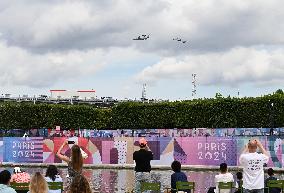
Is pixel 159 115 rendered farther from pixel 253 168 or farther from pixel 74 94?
pixel 74 94

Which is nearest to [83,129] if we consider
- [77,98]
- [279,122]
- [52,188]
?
[279,122]

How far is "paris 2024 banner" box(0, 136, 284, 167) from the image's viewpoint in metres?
46.3

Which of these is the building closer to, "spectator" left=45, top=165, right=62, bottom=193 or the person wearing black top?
the person wearing black top

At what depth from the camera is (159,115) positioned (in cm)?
6306

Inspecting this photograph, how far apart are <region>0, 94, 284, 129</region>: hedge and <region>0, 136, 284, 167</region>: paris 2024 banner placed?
1139 centimetres

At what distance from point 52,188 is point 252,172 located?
462cm

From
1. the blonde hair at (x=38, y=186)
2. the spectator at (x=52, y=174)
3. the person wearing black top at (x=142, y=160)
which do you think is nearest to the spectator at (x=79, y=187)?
the blonde hair at (x=38, y=186)

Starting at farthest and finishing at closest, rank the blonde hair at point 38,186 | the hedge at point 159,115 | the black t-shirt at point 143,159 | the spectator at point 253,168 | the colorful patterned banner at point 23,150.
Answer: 1. the hedge at point 159,115
2. the colorful patterned banner at point 23,150
3. the black t-shirt at point 143,159
4. the spectator at point 253,168
5. the blonde hair at point 38,186

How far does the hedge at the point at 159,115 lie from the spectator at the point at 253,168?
4364 centimetres

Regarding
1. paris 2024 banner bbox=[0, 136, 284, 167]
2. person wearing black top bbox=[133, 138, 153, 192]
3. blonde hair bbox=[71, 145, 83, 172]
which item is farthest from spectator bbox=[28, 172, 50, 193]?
paris 2024 banner bbox=[0, 136, 284, 167]

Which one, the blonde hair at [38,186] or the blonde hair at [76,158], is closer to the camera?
the blonde hair at [38,186]

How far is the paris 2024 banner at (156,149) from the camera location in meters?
46.3

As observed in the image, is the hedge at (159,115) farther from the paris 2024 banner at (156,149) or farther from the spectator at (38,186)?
the spectator at (38,186)

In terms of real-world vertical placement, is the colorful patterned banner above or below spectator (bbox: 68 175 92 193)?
above
